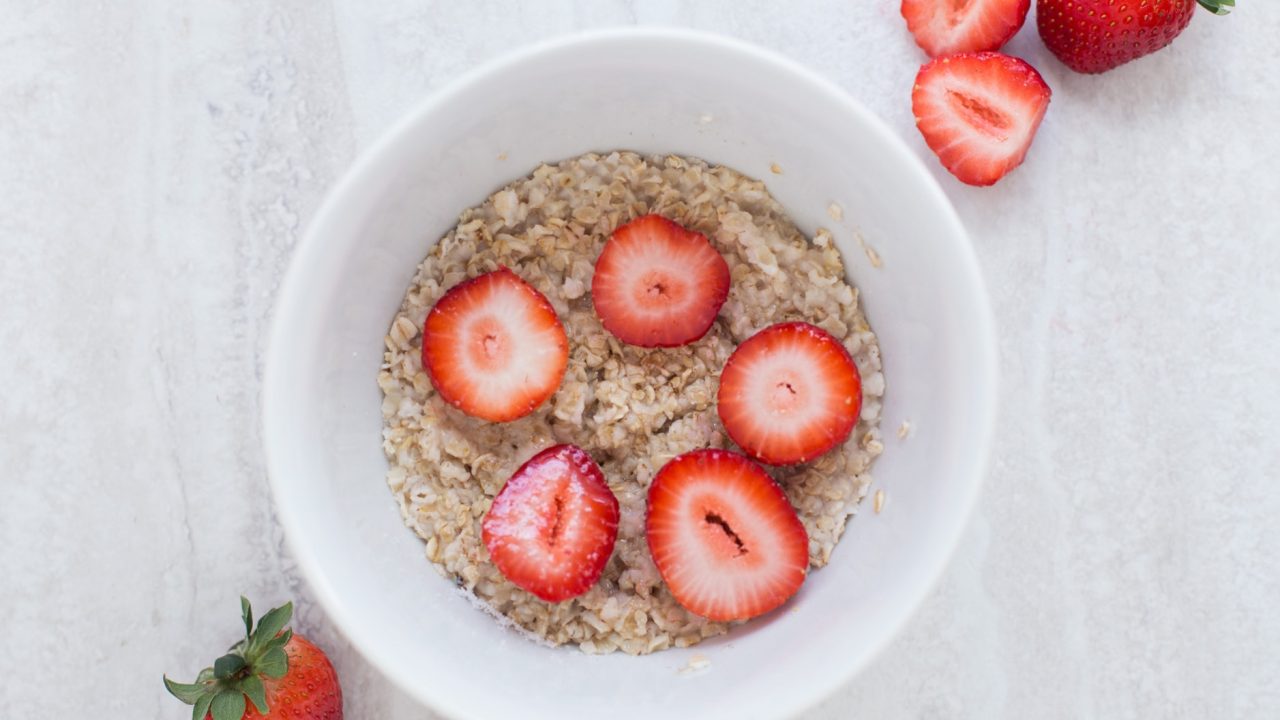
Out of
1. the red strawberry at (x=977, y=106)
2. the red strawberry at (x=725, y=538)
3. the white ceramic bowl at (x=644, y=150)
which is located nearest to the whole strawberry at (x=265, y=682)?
the white ceramic bowl at (x=644, y=150)

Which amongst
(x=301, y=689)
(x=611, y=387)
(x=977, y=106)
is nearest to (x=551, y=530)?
(x=611, y=387)

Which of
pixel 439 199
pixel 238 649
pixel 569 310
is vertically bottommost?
pixel 238 649

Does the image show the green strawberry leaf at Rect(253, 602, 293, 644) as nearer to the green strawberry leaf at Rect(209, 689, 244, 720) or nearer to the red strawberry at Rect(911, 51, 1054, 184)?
the green strawberry leaf at Rect(209, 689, 244, 720)

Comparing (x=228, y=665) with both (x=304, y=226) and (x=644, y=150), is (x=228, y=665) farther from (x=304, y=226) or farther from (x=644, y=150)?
(x=644, y=150)

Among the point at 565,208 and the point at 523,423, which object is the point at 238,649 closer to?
the point at 523,423

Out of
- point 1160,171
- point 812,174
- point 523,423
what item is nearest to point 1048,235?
point 1160,171

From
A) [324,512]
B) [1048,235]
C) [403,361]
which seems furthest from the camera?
[1048,235]

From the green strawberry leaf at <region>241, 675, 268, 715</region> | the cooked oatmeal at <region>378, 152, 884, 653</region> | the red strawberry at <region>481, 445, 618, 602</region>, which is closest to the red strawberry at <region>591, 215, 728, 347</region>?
the cooked oatmeal at <region>378, 152, 884, 653</region>

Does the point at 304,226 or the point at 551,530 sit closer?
the point at 551,530
